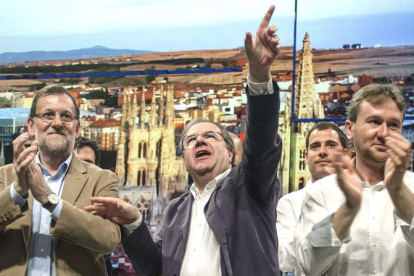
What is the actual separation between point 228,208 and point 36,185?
0.67m

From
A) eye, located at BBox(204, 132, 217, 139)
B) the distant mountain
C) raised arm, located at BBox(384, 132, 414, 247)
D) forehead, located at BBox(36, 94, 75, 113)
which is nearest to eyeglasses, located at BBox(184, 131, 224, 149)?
eye, located at BBox(204, 132, 217, 139)

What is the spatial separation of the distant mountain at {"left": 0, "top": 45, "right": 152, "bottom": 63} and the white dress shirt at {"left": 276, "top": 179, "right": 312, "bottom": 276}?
6.71ft

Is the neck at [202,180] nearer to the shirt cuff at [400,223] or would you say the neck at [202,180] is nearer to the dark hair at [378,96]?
the dark hair at [378,96]

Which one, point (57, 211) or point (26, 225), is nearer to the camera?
point (57, 211)

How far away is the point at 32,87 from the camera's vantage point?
500cm

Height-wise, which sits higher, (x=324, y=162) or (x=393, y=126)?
(x=393, y=126)

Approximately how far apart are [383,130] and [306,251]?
45 cm

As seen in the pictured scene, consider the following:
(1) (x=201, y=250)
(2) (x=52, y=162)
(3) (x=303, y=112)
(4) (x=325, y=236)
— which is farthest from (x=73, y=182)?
(3) (x=303, y=112)

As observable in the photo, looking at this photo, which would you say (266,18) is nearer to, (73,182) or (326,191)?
(326,191)

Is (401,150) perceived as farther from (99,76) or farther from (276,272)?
(99,76)

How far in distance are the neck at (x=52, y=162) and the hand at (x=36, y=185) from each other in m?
0.24

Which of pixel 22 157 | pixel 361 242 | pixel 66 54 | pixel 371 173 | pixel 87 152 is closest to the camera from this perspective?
pixel 361 242

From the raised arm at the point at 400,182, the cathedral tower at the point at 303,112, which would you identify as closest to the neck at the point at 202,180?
the raised arm at the point at 400,182

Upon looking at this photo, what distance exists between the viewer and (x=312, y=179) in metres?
3.53
